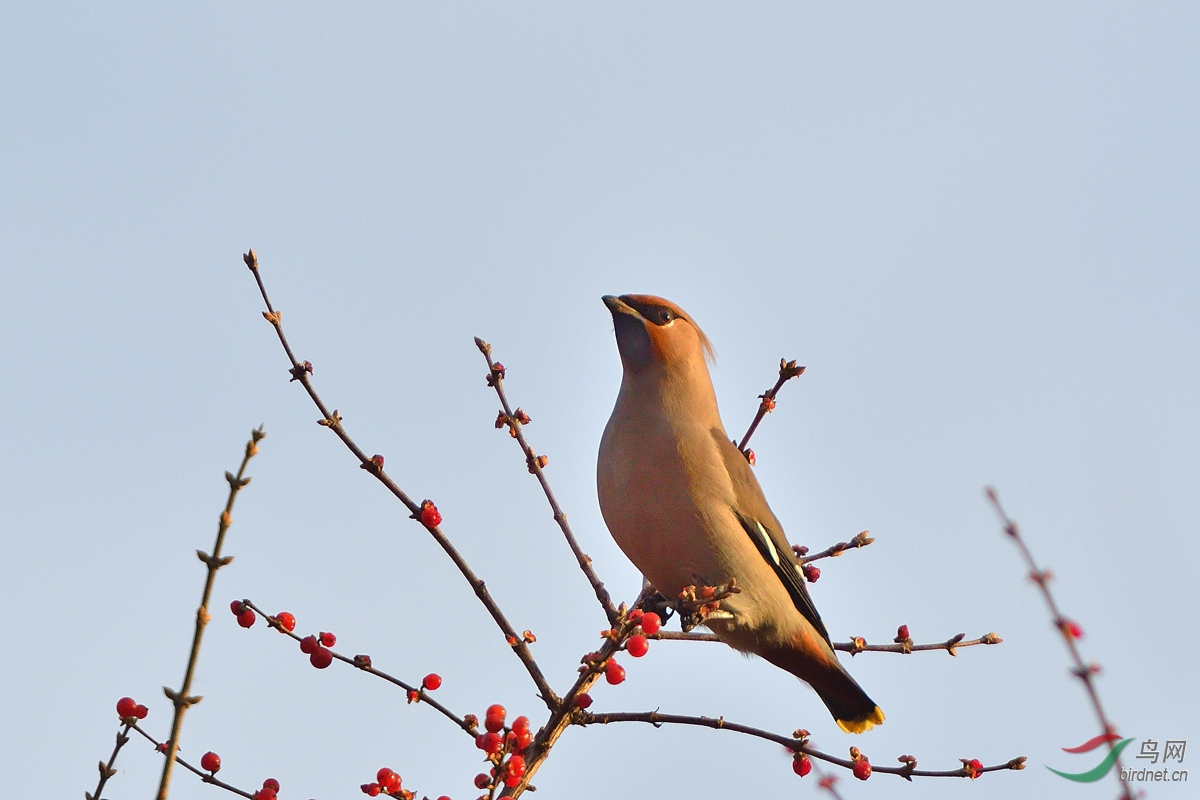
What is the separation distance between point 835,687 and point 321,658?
233 centimetres

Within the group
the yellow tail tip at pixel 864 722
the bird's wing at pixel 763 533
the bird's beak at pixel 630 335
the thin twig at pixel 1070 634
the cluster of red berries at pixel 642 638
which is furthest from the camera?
the bird's beak at pixel 630 335

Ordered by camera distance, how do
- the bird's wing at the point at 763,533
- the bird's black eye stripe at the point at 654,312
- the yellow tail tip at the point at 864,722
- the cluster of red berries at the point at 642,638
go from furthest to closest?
the bird's black eye stripe at the point at 654,312
the yellow tail tip at the point at 864,722
the bird's wing at the point at 763,533
the cluster of red berries at the point at 642,638

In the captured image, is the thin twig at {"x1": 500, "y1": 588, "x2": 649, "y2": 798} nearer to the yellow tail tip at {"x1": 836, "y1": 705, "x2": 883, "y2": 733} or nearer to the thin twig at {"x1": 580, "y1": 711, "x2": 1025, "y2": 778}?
the thin twig at {"x1": 580, "y1": 711, "x2": 1025, "y2": 778}

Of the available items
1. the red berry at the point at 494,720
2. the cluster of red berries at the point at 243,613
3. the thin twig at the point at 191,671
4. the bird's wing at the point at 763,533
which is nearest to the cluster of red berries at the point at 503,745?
the red berry at the point at 494,720

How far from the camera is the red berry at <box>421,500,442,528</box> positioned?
3324mm

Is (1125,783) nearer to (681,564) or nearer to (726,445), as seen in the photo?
(681,564)

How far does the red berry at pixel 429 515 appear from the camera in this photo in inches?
131

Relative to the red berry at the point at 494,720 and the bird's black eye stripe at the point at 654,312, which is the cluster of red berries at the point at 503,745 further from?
the bird's black eye stripe at the point at 654,312

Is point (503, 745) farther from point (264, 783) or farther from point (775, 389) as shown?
point (775, 389)

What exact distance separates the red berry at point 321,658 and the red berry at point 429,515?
436mm

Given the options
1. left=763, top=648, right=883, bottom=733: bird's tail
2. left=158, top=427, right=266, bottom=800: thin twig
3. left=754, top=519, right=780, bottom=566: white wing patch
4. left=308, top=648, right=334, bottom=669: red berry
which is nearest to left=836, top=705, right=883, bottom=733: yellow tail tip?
left=763, top=648, right=883, bottom=733: bird's tail

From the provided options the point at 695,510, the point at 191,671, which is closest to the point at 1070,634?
the point at 191,671

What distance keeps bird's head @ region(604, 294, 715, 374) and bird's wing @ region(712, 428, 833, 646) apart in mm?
383

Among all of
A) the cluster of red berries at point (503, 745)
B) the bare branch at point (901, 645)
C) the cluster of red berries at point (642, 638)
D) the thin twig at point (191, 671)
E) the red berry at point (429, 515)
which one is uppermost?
the bare branch at point (901, 645)
